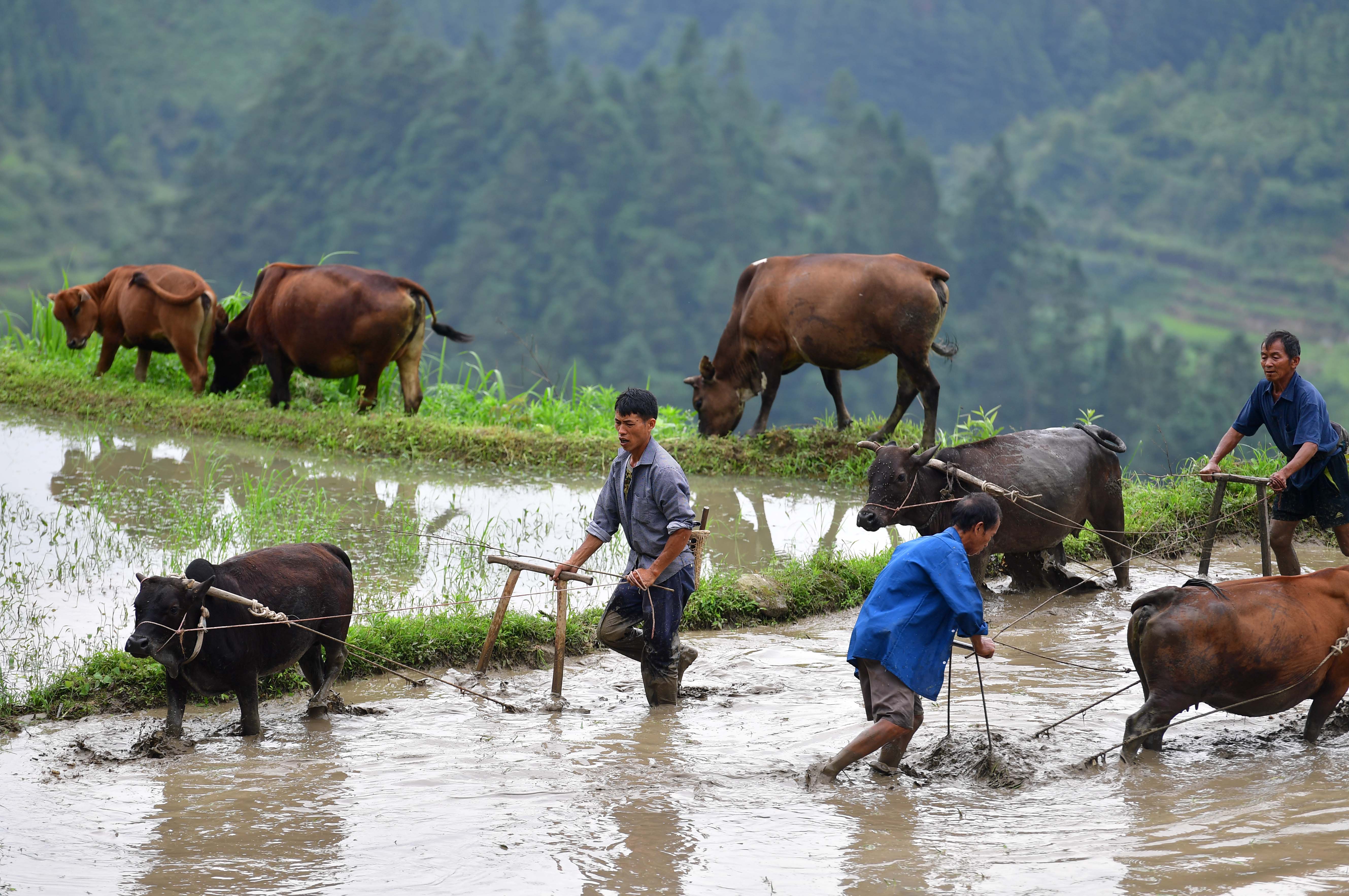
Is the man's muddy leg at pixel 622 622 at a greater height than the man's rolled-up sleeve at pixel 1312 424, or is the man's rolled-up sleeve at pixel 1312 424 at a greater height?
the man's rolled-up sleeve at pixel 1312 424

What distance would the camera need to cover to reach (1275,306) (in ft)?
185

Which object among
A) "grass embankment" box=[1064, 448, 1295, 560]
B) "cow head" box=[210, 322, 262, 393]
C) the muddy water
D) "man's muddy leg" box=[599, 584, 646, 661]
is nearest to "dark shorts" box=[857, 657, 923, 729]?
"man's muddy leg" box=[599, 584, 646, 661]

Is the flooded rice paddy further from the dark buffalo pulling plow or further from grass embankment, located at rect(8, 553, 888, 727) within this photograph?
the dark buffalo pulling plow

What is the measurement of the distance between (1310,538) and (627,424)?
619 centimetres

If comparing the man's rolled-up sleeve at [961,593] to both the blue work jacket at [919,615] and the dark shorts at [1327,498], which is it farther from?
the dark shorts at [1327,498]

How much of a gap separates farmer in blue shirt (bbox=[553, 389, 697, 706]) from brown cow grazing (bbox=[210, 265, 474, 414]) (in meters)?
5.82

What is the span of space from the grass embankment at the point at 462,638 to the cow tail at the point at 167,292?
630 centimetres

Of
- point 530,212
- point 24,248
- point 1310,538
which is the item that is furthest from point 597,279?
point 1310,538

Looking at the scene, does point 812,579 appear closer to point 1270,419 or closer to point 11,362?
point 1270,419

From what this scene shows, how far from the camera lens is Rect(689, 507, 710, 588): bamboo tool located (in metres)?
6.55

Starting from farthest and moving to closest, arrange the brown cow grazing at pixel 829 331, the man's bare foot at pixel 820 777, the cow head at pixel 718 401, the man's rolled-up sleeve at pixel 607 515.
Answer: the cow head at pixel 718 401, the brown cow grazing at pixel 829 331, the man's rolled-up sleeve at pixel 607 515, the man's bare foot at pixel 820 777

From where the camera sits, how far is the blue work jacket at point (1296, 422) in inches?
280

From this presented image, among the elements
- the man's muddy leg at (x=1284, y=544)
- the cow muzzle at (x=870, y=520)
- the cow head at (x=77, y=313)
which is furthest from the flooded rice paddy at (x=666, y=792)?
the cow head at (x=77, y=313)

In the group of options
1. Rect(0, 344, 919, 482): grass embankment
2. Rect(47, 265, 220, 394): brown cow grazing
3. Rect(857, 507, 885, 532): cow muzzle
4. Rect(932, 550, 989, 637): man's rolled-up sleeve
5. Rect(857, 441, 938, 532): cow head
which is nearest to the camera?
Rect(932, 550, 989, 637): man's rolled-up sleeve
